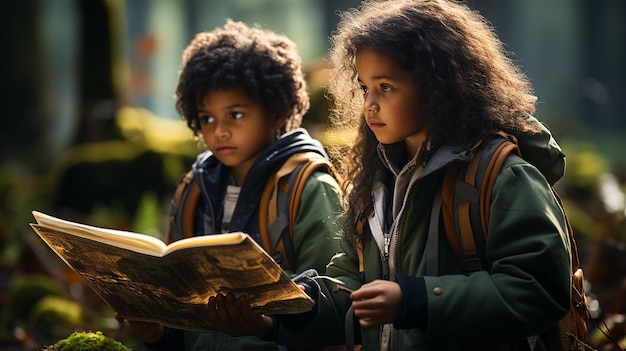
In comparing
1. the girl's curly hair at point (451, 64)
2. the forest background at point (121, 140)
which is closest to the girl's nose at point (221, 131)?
the forest background at point (121, 140)

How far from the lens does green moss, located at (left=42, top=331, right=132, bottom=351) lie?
3877 millimetres

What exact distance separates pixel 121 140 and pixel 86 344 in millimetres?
8079

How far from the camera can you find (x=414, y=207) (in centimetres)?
364

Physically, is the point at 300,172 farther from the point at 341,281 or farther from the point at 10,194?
the point at 10,194

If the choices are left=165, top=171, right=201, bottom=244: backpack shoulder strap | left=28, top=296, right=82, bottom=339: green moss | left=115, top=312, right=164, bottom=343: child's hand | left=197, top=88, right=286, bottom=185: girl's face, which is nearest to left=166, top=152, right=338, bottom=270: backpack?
left=197, top=88, right=286, bottom=185: girl's face

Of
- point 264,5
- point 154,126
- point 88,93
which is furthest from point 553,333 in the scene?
point 264,5

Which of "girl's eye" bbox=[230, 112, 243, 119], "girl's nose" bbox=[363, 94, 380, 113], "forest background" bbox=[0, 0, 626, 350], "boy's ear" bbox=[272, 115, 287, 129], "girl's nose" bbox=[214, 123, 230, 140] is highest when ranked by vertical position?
"girl's nose" bbox=[363, 94, 380, 113]

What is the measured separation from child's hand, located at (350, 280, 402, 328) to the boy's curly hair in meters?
1.83

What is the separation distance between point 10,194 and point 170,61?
18.8 meters

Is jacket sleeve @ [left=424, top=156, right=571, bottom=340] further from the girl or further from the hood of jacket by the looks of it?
the hood of jacket

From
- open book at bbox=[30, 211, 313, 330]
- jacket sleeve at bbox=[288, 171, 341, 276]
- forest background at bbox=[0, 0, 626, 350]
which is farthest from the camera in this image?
forest background at bbox=[0, 0, 626, 350]

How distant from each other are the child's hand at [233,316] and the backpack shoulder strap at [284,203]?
2.63 ft

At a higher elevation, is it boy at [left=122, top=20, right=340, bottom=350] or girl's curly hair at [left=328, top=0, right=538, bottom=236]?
girl's curly hair at [left=328, top=0, right=538, bottom=236]

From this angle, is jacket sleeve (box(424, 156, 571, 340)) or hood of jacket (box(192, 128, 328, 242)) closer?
jacket sleeve (box(424, 156, 571, 340))
